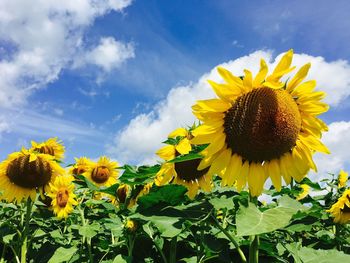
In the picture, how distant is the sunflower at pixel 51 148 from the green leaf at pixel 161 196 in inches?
164

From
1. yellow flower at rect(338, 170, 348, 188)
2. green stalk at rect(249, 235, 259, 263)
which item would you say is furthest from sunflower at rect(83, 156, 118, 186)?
Result: green stalk at rect(249, 235, 259, 263)

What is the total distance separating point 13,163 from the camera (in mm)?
6059

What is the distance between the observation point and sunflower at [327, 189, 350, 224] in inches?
194

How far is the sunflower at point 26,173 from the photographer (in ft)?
19.5

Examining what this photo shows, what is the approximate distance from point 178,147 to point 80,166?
5299 millimetres

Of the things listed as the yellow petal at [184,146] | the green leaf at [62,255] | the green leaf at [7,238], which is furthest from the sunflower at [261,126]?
the green leaf at [7,238]

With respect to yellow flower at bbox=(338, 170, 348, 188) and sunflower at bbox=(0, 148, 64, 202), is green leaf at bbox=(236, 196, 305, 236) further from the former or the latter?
sunflower at bbox=(0, 148, 64, 202)

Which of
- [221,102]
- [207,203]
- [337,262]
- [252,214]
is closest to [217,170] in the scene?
[207,203]

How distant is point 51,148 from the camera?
6535mm

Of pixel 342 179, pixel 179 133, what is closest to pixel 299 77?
pixel 179 133

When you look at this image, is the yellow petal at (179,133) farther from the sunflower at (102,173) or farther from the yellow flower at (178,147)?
the sunflower at (102,173)

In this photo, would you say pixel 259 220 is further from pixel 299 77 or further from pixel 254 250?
pixel 299 77

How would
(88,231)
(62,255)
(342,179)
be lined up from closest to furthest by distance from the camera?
(88,231), (62,255), (342,179)

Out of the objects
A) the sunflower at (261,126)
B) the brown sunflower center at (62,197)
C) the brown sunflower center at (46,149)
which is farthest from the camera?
the brown sunflower center at (62,197)
